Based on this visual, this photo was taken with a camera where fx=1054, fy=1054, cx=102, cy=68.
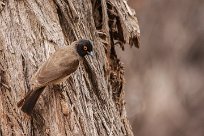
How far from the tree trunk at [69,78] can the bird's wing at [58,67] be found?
0.23m

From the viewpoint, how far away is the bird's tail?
8.68 m

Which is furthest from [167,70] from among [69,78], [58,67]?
[58,67]

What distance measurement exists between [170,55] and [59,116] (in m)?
8.05

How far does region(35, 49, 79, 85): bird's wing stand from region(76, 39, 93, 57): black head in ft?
0.28

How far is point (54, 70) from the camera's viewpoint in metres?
8.77

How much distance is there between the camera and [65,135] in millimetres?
9039

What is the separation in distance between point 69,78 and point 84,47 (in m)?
0.36

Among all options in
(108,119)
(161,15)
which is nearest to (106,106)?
(108,119)

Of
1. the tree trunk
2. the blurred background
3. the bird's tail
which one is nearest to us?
the bird's tail

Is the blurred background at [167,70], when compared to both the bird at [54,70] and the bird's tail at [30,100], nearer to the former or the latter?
the bird at [54,70]

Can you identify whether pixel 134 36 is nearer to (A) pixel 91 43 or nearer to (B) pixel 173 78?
(A) pixel 91 43

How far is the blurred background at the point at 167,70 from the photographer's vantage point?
1605 centimetres

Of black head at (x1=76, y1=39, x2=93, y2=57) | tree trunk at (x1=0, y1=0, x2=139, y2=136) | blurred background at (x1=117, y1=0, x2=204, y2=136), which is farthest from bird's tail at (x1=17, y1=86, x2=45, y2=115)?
blurred background at (x1=117, y1=0, x2=204, y2=136)

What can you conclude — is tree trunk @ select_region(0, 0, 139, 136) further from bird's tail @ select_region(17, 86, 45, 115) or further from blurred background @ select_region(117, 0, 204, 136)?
blurred background @ select_region(117, 0, 204, 136)
